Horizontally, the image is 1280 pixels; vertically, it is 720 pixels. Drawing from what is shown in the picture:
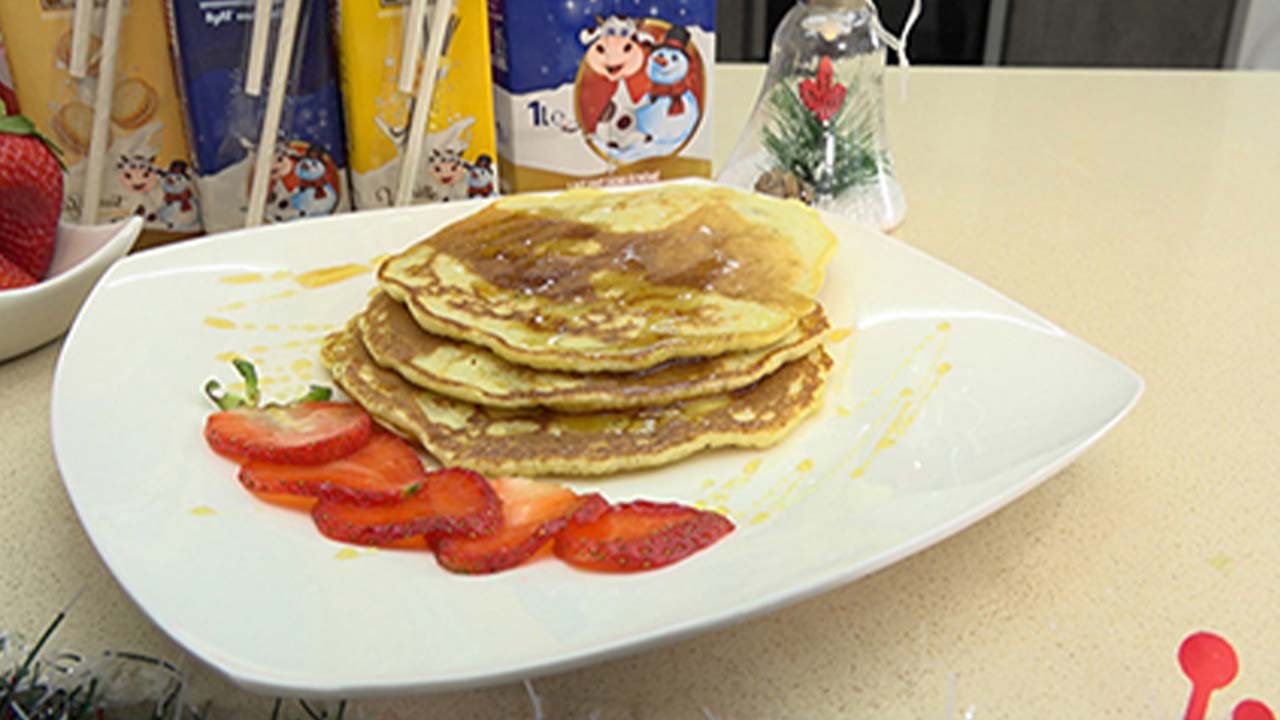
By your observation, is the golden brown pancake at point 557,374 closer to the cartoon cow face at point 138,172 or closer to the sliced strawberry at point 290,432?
the sliced strawberry at point 290,432

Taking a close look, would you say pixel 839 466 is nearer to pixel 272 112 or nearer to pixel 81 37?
pixel 272 112

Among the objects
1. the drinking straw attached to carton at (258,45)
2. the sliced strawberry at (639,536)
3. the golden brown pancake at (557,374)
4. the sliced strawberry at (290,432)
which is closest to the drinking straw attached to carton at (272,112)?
the drinking straw attached to carton at (258,45)

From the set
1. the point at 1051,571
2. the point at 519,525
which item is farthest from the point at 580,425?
the point at 1051,571

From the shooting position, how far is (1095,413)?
0.92 m

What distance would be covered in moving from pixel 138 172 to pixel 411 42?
387 millimetres

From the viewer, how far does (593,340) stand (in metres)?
1.04

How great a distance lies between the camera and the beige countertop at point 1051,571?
30.6 inches

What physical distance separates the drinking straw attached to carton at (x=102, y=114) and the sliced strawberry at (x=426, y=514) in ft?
2.32

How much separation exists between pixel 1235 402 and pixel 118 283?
46.6 inches

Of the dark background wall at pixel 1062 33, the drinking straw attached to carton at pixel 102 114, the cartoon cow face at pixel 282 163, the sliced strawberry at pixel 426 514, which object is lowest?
the dark background wall at pixel 1062 33

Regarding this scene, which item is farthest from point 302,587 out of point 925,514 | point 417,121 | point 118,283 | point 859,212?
point 859,212

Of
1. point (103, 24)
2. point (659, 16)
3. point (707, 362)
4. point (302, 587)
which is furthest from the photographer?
point (659, 16)

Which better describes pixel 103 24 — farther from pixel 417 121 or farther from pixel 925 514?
pixel 925 514

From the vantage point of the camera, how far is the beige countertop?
0.78 meters
